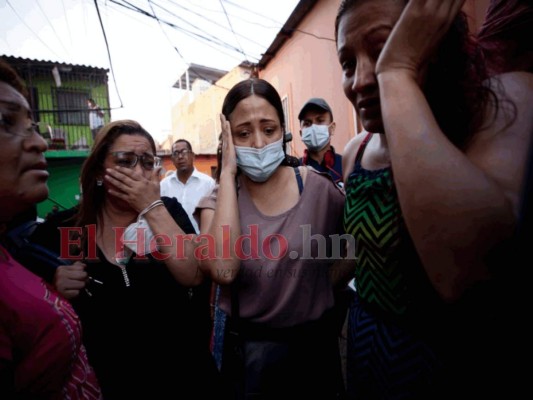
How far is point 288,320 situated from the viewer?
150 centimetres

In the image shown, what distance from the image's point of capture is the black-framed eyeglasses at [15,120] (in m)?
0.94

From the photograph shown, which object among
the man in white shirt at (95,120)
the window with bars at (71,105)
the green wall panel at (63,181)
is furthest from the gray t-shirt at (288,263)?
the window with bars at (71,105)

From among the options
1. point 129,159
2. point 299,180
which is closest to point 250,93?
point 299,180

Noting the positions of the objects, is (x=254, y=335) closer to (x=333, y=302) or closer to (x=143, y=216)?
(x=333, y=302)

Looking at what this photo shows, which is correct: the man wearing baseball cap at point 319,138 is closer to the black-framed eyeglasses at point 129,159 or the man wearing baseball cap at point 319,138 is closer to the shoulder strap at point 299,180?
the shoulder strap at point 299,180

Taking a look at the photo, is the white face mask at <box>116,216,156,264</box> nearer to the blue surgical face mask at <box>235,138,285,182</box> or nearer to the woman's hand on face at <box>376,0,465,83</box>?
the blue surgical face mask at <box>235,138,285,182</box>

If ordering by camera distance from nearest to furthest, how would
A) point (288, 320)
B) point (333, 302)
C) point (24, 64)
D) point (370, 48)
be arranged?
point (370, 48) → point (288, 320) → point (333, 302) → point (24, 64)

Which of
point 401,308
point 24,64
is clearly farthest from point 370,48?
point 24,64

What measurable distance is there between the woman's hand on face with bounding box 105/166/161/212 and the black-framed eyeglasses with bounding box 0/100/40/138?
670 millimetres

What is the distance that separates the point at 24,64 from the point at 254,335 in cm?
A: 1638

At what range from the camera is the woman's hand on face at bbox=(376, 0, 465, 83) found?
670 millimetres

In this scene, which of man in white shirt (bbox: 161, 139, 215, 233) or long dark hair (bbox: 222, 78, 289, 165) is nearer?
long dark hair (bbox: 222, 78, 289, 165)

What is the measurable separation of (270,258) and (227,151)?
0.65 metres

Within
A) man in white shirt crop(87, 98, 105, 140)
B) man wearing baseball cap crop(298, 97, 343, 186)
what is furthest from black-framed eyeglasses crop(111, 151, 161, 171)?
man in white shirt crop(87, 98, 105, 140)
